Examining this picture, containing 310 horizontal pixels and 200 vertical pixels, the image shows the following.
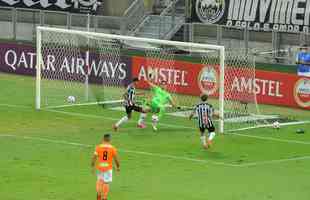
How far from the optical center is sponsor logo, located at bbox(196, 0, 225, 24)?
52.7 metres

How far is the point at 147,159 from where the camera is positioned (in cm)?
3189

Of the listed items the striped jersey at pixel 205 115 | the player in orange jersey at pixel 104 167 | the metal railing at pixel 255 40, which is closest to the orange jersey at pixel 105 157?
the player in orange jersey at pixel 104 167

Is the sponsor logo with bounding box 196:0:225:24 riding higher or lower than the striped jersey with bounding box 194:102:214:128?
higher

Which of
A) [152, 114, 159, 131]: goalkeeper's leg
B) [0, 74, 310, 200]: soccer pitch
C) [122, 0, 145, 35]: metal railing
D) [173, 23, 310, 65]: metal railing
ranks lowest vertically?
[0, 74, 310, 200]: soccer pitch

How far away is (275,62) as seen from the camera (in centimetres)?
4616

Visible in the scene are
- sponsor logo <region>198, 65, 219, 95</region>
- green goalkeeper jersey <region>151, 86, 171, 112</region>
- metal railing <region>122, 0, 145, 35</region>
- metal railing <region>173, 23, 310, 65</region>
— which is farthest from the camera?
metal railing <region>122, 0, 145, 35</region>

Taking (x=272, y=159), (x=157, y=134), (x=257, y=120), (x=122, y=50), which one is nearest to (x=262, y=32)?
(x=122, y=50)

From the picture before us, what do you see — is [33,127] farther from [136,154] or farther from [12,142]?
[136,154]

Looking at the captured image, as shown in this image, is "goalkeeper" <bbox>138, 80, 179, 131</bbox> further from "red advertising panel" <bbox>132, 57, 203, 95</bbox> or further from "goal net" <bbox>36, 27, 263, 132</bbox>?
"red advertising panel" <bbox>132, 57, 203, 95</bbox>

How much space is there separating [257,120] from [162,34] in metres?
15.5

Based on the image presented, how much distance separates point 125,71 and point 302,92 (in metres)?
8.42

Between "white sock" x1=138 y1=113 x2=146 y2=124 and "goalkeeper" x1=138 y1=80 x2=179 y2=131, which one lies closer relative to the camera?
"goalkeeper" x1=138 y1=80 x2=179 y2=131

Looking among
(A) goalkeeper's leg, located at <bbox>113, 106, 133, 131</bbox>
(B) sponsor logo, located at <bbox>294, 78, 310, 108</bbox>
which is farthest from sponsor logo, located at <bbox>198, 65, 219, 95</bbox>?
(A) goalkeeper's leg, located at <bbox>113, 106, 133, 131</bbox>

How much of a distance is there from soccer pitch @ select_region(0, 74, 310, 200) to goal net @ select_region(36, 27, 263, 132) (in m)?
1.75
